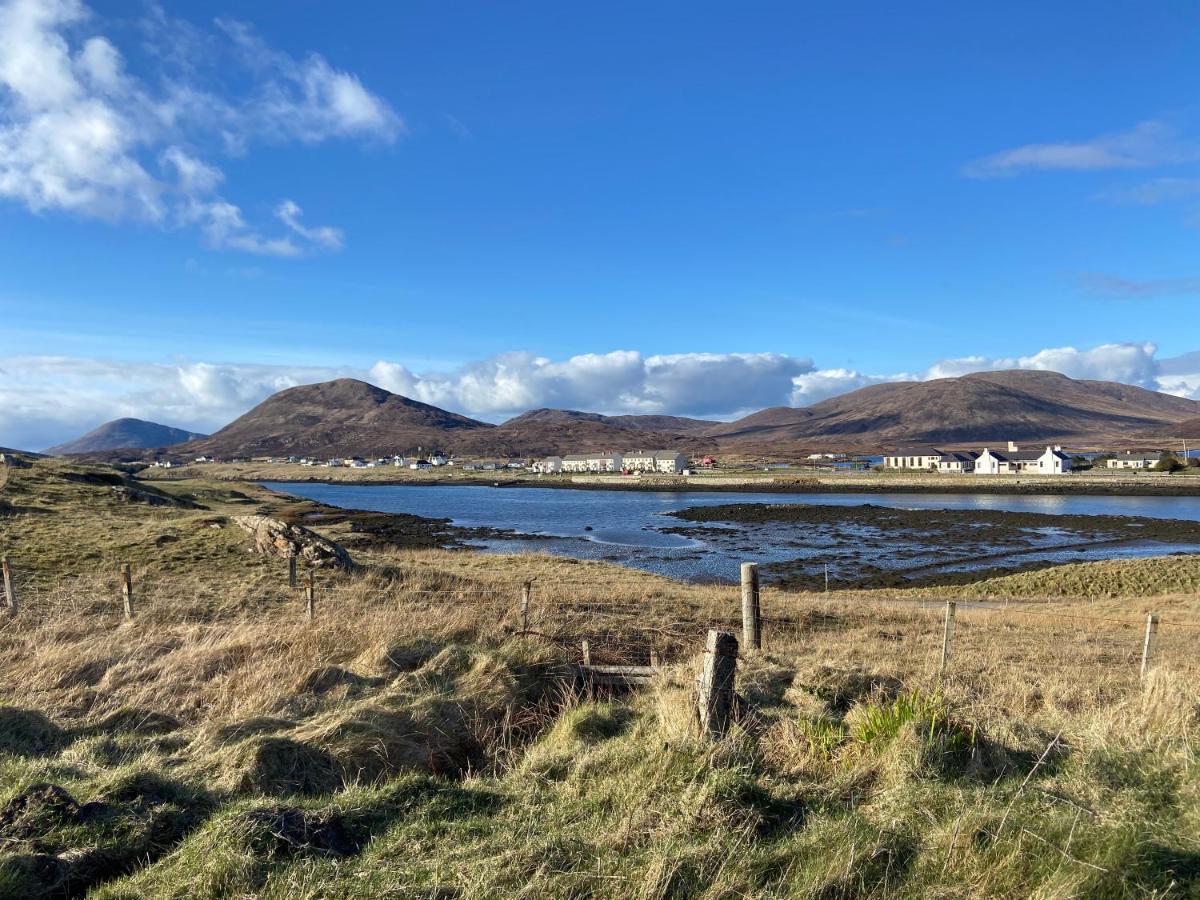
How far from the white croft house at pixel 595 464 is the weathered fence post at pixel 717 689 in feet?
568

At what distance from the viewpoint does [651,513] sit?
84.9 metres

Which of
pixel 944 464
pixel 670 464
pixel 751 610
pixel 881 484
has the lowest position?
pixel 881 484

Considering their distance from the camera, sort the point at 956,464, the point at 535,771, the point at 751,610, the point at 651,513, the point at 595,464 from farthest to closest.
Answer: the point at 595,464 → the point at 956,464 → the point at 651,513 → the point at 751,610 → the point at 535,771

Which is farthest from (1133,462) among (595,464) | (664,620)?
(664,620)

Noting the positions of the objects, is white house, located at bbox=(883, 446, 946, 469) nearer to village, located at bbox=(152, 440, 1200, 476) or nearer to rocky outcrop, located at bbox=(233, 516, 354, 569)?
village, located at bbox=(152, 440, 1200, 476)

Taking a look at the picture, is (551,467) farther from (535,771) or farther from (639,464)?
(535,771)

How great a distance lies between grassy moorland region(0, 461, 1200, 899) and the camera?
4102mm

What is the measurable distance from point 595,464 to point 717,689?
17975 cm

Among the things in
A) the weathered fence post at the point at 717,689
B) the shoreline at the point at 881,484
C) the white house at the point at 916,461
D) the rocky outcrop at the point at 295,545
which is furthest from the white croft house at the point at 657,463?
the weathered fence post at the point at 717,689

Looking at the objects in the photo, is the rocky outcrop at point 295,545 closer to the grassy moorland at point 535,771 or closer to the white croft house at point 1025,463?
the grassy moorland at point 535,771

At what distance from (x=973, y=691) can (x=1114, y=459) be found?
169 m

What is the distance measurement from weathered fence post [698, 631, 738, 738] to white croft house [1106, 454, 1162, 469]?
520 ft

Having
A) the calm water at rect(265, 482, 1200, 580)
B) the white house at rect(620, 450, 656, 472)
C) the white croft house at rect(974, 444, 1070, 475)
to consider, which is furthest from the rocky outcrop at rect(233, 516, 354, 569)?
the white house at rect(620, 450, 656, 472)

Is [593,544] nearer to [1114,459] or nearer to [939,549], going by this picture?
[939,549]
